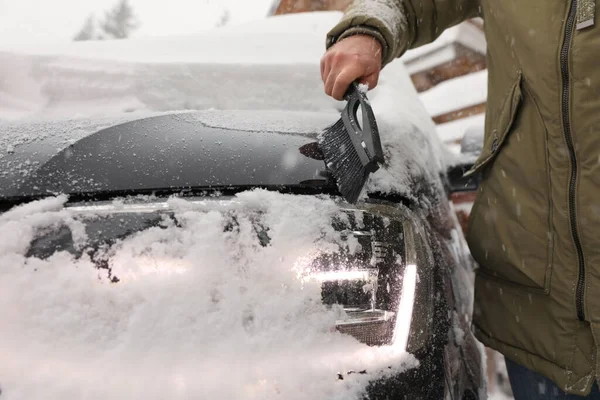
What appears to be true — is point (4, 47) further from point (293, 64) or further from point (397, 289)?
point (397, 289)

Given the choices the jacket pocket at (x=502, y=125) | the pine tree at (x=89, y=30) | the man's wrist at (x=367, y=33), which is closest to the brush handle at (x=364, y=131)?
the man's wrist at (x=367, y=33)

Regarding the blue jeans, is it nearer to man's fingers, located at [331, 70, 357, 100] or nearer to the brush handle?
the brush handle

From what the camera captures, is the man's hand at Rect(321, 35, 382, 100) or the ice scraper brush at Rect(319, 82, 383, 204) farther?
the man's hand at Rect(321, 35, 382, 100)

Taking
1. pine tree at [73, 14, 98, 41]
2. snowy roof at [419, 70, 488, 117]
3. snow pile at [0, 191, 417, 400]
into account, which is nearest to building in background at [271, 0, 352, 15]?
snowy roof at [419, 70, 488, 117]

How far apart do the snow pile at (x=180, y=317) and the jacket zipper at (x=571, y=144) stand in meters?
0.43

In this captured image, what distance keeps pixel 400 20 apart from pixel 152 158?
29.4 inches

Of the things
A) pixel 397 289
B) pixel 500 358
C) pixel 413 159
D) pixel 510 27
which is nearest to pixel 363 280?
pixel 397 289

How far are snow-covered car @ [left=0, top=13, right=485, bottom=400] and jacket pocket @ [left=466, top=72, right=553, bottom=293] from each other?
20 cm

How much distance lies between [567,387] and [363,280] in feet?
1.92

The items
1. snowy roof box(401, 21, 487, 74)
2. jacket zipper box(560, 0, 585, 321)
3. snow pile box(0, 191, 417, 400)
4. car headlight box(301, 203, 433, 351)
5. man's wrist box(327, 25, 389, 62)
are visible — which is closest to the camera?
snow pile box(0, 191, 417, 400)

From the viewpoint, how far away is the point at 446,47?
17.9ft

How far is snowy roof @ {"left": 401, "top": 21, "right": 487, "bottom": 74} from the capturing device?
523 cm

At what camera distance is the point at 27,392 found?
2.41 ft

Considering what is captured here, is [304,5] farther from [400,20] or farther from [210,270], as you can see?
[210,270]
